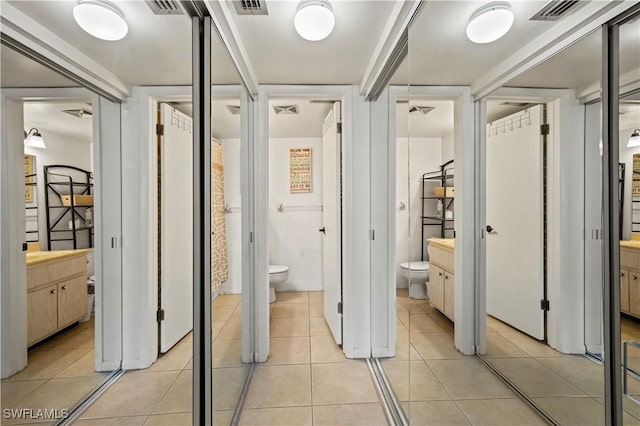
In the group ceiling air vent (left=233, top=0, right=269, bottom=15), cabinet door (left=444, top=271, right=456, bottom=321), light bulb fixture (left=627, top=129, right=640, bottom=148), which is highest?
ceiling air vent (left=233, top=0, right=269, bottom=15)

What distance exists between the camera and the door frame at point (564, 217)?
794mm

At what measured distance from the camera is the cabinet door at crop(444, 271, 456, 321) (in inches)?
49.9

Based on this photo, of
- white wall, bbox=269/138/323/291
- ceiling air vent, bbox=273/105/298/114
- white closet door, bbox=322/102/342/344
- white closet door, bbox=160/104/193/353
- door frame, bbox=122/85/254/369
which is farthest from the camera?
white wall, bbox=269/138/323/291

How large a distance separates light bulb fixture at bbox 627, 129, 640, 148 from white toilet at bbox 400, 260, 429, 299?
88 centimetres

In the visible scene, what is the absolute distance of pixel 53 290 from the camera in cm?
56

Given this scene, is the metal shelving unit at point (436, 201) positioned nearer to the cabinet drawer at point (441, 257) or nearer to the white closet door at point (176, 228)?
the cabinet drawer at point (441, 257)

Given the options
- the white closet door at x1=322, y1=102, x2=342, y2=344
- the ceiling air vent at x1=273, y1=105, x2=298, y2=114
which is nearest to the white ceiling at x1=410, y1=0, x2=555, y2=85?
the white closet door at x1=322, y1=102, x2=342, y2=344

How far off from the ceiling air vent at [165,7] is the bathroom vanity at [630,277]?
1373mm

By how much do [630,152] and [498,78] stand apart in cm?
44

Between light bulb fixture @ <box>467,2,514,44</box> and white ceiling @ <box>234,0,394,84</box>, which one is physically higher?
white ceiling @ <box>234,0,394,84</box>

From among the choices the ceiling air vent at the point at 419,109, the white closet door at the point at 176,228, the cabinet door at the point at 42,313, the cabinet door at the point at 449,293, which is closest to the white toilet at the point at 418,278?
the cabinet door at the point at 449,293

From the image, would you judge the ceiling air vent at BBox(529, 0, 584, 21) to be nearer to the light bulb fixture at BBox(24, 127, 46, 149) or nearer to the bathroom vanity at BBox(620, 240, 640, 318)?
the bathroom vanity at BBox(620, 240, 640, 318)

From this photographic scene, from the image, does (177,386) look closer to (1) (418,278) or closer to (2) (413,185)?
(1) (418,278)

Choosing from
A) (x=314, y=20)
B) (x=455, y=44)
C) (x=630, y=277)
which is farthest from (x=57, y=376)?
(x=314, y=20)
